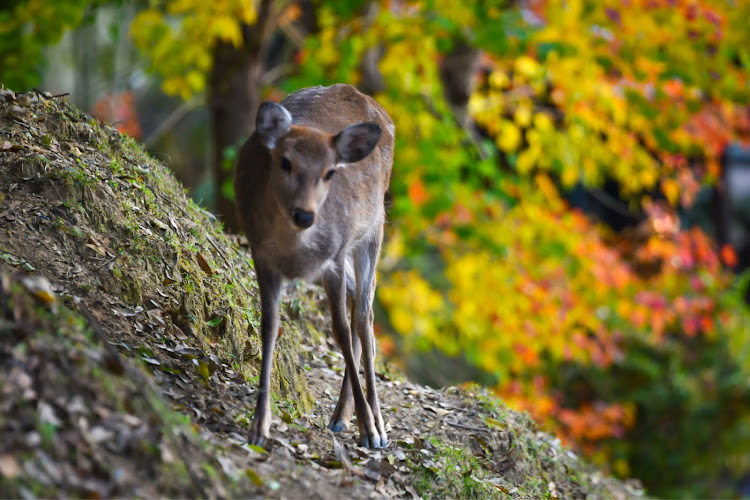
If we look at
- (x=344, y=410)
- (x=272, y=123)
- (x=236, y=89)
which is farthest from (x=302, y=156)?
(x=236, y=89)

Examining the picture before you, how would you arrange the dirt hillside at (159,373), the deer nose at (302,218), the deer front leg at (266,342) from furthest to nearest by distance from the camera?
the deer front leg at (266,342) → the deer nose at (302,218) → the dirt hillside at (159,373)

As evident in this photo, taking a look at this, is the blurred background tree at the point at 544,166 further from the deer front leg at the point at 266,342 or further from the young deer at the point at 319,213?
the deer front leg at the point at 266,342

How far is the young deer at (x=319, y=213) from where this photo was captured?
14.8 feet

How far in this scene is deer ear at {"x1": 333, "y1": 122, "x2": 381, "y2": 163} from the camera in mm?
A: 4629

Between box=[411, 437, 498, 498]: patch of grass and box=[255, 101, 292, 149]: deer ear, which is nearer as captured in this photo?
box=[255, 101, 292, 149]: deer ear

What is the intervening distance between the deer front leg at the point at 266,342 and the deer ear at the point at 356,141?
67 cm

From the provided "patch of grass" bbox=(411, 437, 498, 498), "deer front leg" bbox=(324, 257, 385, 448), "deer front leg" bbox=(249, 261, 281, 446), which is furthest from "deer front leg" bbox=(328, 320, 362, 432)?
"deer front leg" bbox=(249, 261, 281, 446)

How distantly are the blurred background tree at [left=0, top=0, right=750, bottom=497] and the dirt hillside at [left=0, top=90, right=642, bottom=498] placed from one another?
10.2 ft

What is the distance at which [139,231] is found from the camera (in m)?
5.49

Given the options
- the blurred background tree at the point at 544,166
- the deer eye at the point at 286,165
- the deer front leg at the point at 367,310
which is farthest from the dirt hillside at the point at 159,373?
the blurred background tree at the point at 544,166

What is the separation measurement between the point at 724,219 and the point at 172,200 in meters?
11.2

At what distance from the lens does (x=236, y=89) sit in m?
10.3

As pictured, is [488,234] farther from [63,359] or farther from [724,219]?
[63,359]

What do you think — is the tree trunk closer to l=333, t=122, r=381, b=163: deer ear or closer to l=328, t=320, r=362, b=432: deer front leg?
l=328, t=320, r=362, b=432: deer front leg
